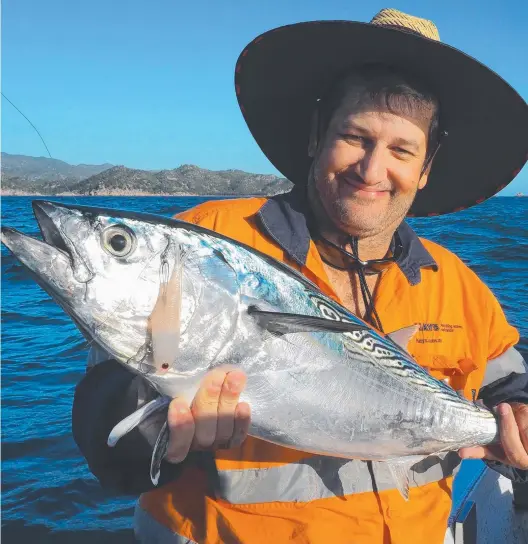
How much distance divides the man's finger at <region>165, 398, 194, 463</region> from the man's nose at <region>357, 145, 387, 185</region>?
1.65 metres

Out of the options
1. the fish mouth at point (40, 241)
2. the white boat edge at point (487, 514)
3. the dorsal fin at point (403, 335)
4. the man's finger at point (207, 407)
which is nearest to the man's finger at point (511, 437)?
the dorsal fin at point (403, 335)

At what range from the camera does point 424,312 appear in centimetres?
311

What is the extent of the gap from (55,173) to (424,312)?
139 inches

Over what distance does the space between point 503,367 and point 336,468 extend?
1.28 metres

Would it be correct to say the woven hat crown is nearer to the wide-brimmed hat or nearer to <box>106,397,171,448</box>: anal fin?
the wide-brimmed hat

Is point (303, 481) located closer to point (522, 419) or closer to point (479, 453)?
point (479, 453)

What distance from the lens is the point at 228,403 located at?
2189mm

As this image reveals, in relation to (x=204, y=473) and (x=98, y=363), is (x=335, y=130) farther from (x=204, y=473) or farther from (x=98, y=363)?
(x=204, y=473)

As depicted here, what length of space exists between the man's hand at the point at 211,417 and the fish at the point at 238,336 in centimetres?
5

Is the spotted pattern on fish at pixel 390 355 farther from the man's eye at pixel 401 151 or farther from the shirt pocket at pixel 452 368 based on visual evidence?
the man's eye at pixel 401 151

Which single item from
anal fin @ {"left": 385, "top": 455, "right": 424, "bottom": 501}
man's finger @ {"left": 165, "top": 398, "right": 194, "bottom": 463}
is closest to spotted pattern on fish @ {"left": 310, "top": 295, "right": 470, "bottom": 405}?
anal fin @ {"left": 385, "top": 455, "right": 424, "bottom": 501}

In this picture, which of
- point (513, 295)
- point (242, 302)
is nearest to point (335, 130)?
point (242, 302)

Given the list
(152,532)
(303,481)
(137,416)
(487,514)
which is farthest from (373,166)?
(487,514)

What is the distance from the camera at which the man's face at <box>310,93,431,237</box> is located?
3041 mm
